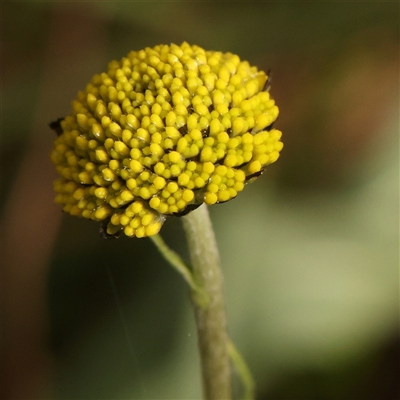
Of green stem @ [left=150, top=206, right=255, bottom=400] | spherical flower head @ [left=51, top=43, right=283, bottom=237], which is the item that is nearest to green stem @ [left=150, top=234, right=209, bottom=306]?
green stem @ [left=150, top=206, right=255, bottom=400]

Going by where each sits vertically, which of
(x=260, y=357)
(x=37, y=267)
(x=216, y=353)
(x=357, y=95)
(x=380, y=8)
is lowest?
(x=260, y=357)

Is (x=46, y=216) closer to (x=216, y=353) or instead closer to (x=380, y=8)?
(x=216, y=353)

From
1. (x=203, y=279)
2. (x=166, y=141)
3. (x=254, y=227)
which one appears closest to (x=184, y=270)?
(x=203, y=279)

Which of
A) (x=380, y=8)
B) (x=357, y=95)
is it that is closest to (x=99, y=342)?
(x=357, y=95)

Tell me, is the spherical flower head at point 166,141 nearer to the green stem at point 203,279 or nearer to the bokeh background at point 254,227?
the green stem at point 203,279

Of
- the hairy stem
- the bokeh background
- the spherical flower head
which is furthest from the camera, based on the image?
the bokeh background

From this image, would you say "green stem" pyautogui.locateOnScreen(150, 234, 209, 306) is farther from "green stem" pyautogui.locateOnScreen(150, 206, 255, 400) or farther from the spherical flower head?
the spherical flower head

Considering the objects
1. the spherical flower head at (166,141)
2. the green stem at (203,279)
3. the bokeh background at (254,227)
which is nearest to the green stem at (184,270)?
the green stem at (203,279)
